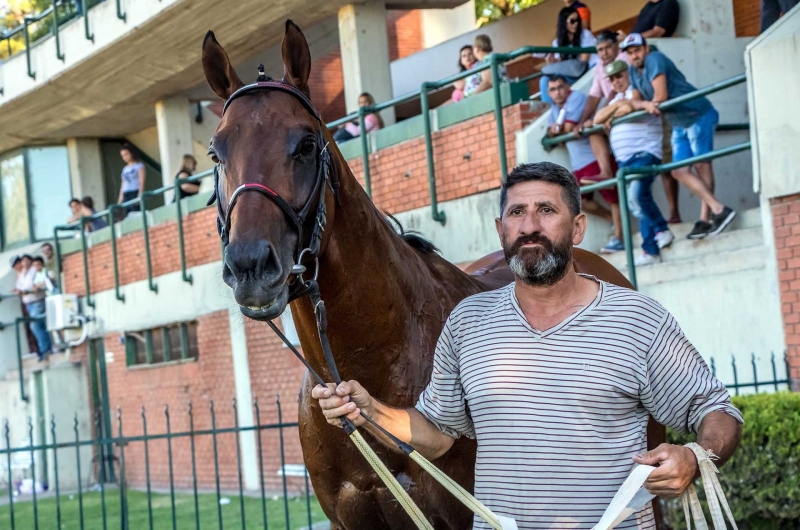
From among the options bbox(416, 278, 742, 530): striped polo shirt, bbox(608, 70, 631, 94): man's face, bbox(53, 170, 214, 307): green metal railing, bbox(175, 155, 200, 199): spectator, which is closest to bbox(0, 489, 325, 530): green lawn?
bbox(53, 170, 214, 307): green metal railing

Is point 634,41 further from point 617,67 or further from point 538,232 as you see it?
point 538,232

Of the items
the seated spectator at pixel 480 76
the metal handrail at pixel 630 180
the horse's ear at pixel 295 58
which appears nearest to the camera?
the horse's ear at pixel 295 58

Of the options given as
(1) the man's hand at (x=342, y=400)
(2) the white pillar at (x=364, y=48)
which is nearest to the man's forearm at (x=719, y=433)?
(1) the man's hand at (x=342, y=400)

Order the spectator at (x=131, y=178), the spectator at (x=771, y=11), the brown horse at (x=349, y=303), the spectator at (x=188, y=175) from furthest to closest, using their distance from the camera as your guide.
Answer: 1. the spectator at (x=131, y=178)
2. the spectator at (x=188, y=175)
3. the spectator at (x=771, y=11)
4. the brown horse at (x=349, y=303)

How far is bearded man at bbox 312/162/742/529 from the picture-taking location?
10.4 feet

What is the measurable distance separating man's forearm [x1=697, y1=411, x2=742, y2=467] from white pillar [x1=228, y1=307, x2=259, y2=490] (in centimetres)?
1339

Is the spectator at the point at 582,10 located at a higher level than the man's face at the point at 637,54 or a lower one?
higher

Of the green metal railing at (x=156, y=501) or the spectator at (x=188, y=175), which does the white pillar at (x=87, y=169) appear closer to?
the green metal railing at (x=156, y=501)

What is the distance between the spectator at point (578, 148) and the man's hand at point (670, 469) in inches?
300

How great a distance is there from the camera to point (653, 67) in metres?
9.94

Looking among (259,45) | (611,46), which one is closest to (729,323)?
(611,46)

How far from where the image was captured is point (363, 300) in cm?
421

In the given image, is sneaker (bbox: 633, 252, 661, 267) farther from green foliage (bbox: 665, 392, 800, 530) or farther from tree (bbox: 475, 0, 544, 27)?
tree (bbox: 475, 0, 544, 27)

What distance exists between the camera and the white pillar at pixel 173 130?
20.7 meters
